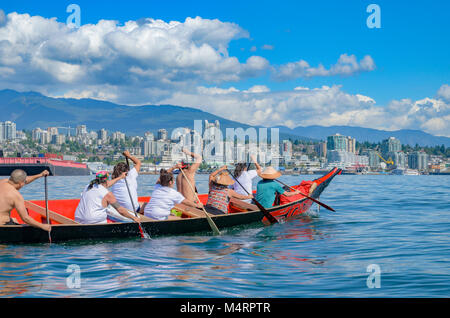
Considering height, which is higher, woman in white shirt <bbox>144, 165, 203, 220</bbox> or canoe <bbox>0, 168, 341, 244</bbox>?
woman in white shirt <bbox>144, 165, 203, 220</bbox>

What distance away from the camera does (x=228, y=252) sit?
9.77 meters

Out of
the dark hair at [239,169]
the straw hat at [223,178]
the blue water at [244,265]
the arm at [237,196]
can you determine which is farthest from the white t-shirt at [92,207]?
the dark hair at [239,169]

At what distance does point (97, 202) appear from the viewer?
1051cm

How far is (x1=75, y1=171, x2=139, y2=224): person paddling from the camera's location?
10312 mm

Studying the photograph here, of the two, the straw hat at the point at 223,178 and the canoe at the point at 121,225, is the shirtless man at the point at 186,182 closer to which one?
the canoe at the point at 121,225

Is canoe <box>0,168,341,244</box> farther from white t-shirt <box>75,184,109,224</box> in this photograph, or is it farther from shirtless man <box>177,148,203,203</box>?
shirtless man <box>177,148,203,203</box>

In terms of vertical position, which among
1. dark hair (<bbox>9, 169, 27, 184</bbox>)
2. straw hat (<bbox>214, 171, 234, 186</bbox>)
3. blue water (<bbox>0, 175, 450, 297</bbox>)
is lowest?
Answer: blue water (<bbox>0, 175, 450, 297</bbox>)

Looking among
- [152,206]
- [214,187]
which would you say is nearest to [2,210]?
[152,206]

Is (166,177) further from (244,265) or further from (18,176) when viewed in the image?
(244,265)

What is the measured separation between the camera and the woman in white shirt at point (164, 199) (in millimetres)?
10953

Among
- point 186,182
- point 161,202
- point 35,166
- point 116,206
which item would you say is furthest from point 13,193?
point 35,166

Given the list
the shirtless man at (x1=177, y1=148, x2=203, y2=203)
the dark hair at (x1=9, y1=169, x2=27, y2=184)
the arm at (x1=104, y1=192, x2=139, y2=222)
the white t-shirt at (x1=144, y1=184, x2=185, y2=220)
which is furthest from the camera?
the shirtless man at (x1=177, y1=148, x2=203, y2=203)

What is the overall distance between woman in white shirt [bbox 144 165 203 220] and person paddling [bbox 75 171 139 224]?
777 millimetres

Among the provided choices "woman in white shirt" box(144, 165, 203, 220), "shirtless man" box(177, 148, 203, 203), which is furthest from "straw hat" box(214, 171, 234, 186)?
"woman in white shirt" box(144, 165, 203, 220)
